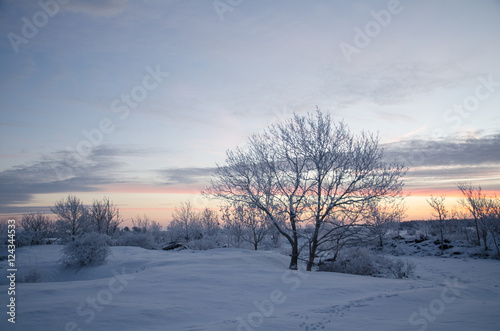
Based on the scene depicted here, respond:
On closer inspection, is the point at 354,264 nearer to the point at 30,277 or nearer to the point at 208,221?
the point at 30,277

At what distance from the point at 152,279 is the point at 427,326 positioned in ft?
25.7

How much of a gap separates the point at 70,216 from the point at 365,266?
3387cm

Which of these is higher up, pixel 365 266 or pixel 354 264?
pixel 354 264

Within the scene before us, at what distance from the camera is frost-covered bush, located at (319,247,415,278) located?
18062 millimetres

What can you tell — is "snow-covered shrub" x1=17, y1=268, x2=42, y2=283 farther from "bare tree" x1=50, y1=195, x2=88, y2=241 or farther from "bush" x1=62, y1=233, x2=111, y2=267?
"bare tree" x1=50, y1=195, x2=88, y2=241

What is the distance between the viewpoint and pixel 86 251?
1508 centimetres

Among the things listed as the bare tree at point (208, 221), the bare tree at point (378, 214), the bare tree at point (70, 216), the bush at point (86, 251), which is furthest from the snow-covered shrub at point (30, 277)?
the bare tree at point (208, 221)

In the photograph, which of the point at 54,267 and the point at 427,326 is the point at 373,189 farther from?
the point at 54,267

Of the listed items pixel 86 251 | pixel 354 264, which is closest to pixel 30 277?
pixel 86 251

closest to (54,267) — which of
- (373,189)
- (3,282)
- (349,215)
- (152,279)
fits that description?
(3,282)

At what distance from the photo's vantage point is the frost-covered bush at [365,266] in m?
18.1

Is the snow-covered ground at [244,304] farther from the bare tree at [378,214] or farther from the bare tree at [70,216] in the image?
the bare tree at [70,216]

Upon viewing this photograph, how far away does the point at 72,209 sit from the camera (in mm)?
34531

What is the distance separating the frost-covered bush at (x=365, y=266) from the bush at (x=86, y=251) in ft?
44.9
